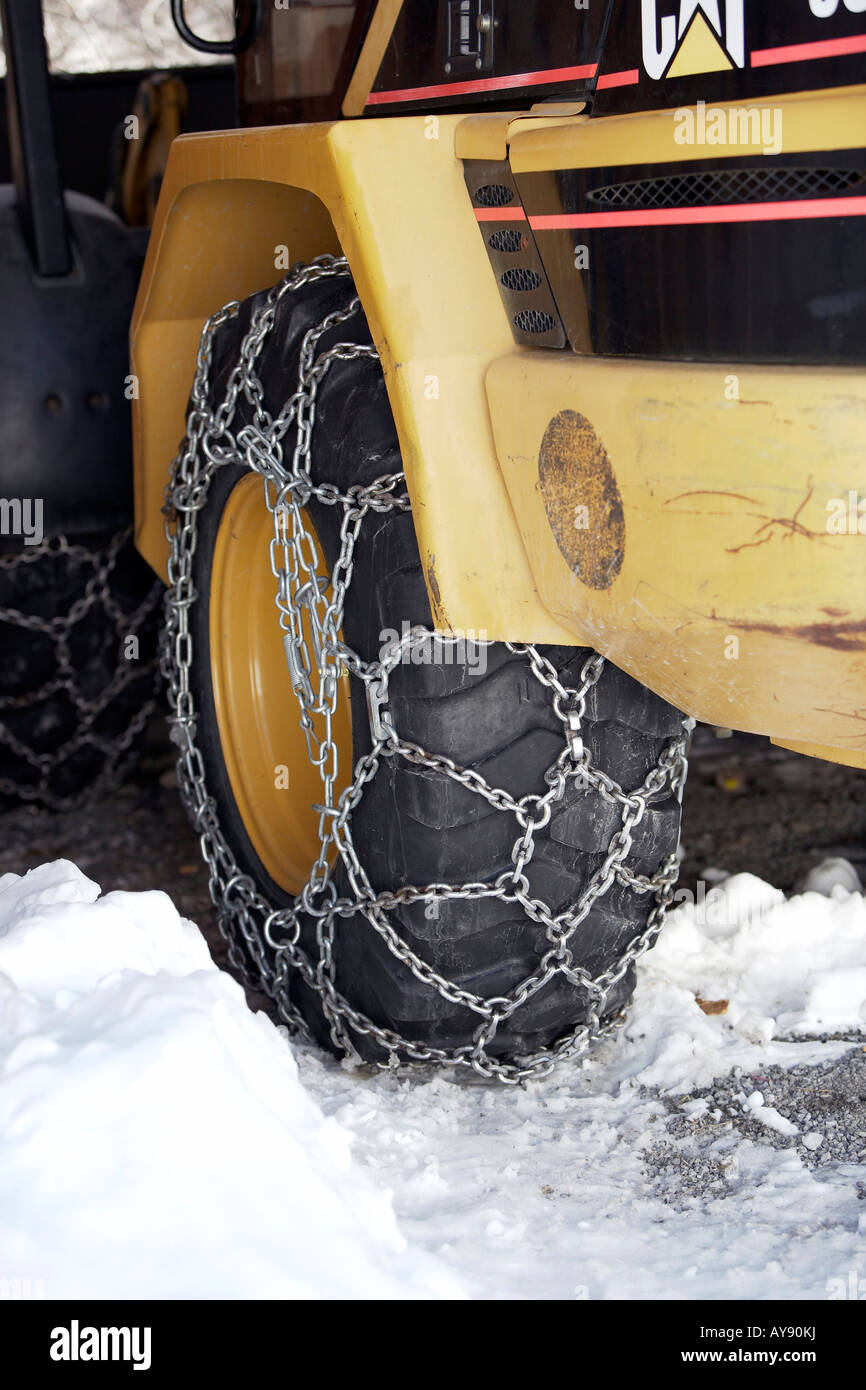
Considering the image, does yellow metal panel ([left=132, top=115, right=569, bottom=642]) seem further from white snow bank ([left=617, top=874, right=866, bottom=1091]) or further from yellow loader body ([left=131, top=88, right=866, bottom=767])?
white snow bank ([left=617, top=874, right=866, bottom=1091])

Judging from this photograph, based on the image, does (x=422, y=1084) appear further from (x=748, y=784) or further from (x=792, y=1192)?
(x=748, y=784)

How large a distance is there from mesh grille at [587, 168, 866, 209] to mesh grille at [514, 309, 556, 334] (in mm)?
178

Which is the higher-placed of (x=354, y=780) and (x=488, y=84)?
(x=488, y=84)

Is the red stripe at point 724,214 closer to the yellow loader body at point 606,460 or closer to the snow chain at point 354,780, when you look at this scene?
the yellow loader body at point 606,460

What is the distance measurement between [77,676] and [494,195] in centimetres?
182

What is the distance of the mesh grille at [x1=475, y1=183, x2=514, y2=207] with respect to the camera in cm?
155

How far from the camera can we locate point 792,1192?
1.72 meters

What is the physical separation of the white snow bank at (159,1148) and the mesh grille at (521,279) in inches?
33.0

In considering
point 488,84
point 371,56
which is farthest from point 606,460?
point 371,56

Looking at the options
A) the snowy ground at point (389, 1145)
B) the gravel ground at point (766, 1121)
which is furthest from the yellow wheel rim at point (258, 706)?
the gravel ground at point (766, 1121)

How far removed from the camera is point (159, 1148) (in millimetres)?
1387

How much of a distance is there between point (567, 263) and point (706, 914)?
1.29 meters

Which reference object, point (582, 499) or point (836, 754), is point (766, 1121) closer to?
point (836, 754)
